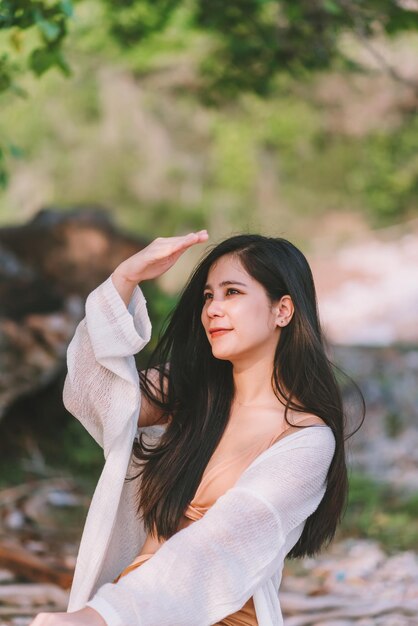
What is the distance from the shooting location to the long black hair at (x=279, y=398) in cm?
206

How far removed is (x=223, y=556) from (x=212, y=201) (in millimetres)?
12144

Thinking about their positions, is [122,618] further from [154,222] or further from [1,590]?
[154,222]

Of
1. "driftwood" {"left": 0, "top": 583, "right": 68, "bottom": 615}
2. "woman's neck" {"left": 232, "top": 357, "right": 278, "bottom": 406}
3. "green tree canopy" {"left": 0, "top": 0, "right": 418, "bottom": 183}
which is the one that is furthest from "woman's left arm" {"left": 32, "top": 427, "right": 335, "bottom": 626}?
"green tree canopy" {"left": 0, "top": 0, "right": 418, "bottom": 183}

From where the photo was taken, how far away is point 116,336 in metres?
1.94

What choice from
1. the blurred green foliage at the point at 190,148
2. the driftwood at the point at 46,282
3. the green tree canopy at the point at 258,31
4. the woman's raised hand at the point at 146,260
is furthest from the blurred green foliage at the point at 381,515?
the blurred green foliage at the point at 190,148

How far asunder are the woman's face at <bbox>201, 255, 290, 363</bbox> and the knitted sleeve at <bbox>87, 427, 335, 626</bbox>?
0.25 metres

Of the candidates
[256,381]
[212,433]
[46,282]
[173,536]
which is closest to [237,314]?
[256,381]

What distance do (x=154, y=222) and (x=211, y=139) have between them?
185 centimetres

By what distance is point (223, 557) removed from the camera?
178 centimetres

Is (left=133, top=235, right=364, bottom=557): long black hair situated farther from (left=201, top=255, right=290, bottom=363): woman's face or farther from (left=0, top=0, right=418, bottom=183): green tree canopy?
(left=0, top=0, right=418, bottom=183): green tree canopy

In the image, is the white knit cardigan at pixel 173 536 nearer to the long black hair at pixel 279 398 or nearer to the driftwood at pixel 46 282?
the long black hair at pixel 279 398

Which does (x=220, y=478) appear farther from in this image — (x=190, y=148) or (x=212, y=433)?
(x=190, y=148)

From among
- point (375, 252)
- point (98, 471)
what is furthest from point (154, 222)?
point (98, 471)

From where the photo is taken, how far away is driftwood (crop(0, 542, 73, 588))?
11.3 feet
